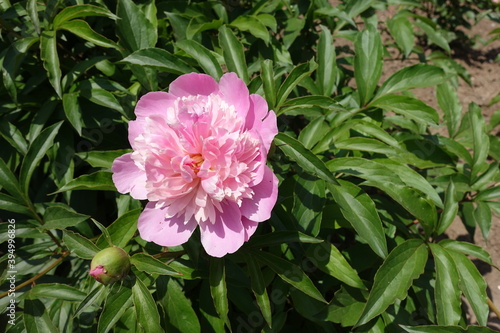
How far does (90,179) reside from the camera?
1161 mm

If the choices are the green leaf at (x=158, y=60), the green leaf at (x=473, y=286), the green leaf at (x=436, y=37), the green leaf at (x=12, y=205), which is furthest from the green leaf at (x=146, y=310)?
the green leaf at (x=436, y=37)

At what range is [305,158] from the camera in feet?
3.30

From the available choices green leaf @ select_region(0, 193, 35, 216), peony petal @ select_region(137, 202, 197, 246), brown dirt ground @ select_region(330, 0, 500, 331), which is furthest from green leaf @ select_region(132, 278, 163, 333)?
brown dirt ground @ select_region(330, 0, 500, 331)

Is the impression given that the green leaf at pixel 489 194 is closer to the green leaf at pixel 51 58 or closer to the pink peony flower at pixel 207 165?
the pink peony flower at pixel 207 165

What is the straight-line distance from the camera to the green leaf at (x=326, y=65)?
5.09ft

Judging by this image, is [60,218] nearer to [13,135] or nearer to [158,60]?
[13,135]

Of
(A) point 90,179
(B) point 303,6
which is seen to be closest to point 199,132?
(A) point 90,179

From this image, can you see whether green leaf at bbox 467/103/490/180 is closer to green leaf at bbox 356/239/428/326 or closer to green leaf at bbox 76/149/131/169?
green leaf at bbox 356/239/428/326

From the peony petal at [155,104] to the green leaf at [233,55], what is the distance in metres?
0.31

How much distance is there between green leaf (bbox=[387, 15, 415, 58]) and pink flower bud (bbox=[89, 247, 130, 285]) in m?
1.64

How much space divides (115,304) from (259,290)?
389mm

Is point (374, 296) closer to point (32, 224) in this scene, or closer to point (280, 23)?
point (32, 224)

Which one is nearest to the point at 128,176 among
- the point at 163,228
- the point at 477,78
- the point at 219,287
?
the point at 163,228

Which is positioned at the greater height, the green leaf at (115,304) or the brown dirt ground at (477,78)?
the green leaf at (115,304)
